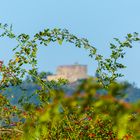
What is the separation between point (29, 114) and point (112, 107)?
5.71m

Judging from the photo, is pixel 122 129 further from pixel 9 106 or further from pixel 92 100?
pixel 9 106

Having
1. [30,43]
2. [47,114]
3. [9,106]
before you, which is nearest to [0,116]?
[9,106]

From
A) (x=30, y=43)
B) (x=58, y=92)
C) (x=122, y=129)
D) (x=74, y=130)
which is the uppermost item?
(x=30, y=43)

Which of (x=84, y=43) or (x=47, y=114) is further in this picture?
(x=84, y=43)

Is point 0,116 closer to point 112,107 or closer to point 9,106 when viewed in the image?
point 9,106

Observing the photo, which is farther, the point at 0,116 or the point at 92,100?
the point at 0,116

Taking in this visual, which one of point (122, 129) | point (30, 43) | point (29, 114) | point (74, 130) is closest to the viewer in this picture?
point (122, 129)

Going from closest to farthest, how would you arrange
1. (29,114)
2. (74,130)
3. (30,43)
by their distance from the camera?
(74,130), (29,114), (30,43)

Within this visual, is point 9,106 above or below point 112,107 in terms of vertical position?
above

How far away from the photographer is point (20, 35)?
9.43 metres

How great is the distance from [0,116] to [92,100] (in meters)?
6.37

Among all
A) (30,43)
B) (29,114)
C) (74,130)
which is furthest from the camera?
(30,43)

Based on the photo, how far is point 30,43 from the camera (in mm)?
9312

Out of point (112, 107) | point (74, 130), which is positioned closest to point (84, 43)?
point (74, 130)
